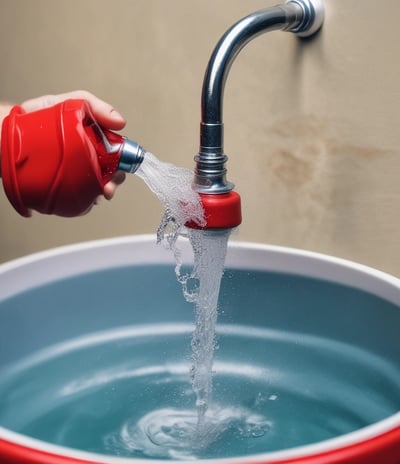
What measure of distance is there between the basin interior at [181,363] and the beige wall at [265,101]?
99 mm

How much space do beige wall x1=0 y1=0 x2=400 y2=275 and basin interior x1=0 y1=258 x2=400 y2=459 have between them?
99mm

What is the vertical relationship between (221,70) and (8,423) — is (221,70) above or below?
above

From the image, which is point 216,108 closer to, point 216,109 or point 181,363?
point 216,109

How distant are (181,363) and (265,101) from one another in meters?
0.28

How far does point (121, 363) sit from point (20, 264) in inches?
5.0

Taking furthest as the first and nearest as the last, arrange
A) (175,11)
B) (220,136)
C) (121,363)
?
(175,11)
(121,363)
(220,136)

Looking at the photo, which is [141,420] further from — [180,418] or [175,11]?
[175,11]

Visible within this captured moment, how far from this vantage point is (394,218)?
64 cm

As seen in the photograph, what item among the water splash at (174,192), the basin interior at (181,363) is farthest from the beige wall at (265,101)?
the water splash at (174,192)

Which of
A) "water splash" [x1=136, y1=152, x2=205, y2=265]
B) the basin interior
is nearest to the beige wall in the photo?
the basin interior

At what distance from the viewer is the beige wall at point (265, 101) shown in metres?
0.63

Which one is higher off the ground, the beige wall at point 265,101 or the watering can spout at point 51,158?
the beige wall at point 265,101

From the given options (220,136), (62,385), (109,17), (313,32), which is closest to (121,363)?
(62,385)

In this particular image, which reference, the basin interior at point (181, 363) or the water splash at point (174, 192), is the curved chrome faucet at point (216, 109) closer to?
the water splash at point (174, 192)
